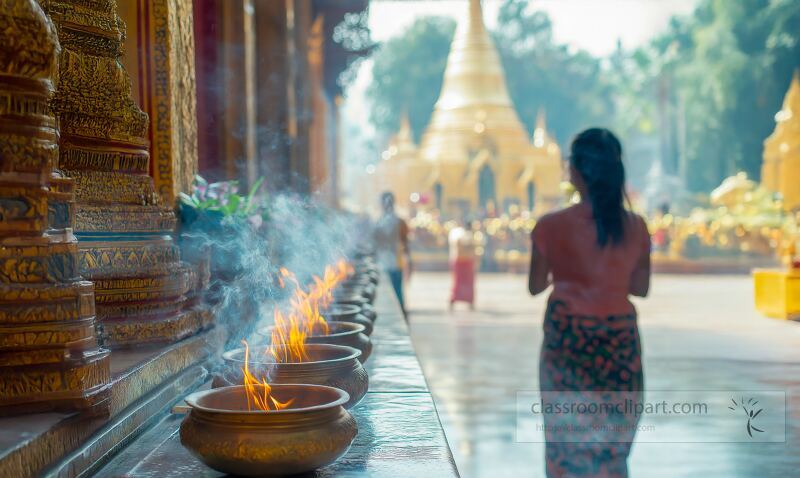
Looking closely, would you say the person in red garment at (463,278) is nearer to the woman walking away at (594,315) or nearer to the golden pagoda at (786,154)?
the woman walking away at (594,315)

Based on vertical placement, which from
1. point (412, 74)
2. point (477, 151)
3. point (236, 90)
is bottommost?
point (236, 90)

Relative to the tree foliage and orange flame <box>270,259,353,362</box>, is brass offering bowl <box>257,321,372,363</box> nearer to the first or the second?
orange flame <box>270,259,353,362</box>

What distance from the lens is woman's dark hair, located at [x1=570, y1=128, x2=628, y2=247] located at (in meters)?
2.89

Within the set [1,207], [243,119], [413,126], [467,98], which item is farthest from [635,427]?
[413,126]

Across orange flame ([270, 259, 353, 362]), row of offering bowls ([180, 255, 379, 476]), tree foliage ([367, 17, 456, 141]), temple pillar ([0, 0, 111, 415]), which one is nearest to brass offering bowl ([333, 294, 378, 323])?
orange flame ([270, 259, 353, 362])

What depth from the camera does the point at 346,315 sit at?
261cm

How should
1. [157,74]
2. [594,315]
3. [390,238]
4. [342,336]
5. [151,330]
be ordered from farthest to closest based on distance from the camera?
1. [390,238]
2. [157,74]
3. [594,315]
4. [151,330]
5. [342,336]

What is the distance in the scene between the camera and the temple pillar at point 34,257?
1.50 m

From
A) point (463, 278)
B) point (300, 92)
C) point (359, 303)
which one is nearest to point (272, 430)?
point (359, 303)

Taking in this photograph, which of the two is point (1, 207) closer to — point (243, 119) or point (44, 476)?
point (44, 476)

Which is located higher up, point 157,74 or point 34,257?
point 157,74

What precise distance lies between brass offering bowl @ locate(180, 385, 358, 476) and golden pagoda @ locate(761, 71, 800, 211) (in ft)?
95.7

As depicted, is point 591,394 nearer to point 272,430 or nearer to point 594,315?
point 594,315

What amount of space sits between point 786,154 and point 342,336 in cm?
2958
